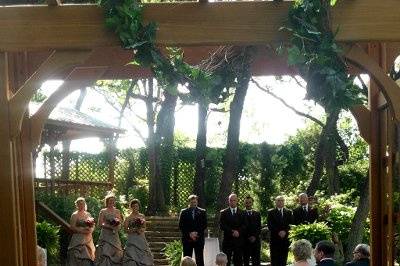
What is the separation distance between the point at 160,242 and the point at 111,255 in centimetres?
679

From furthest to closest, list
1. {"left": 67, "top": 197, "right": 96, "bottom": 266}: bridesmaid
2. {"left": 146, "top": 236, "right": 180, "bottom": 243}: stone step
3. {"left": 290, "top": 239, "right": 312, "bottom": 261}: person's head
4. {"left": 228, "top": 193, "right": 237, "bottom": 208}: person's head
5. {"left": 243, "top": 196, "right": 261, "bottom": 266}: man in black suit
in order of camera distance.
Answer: {"left": 146, "top": 236, "right": 180, "bottom": 243}: stone step → {"left": 243, "top": 196, "right": 261, "bottom": 266}: man in black suit → {"left": 228, "top": 193, "right": 237, "bottom": 208}: person's head → {"left": 67, "top": 197, "right": 96, "bottom": 266}: bridesmaid → {"left": 290, "top": 239, "right": 312, "bottom": 261}: person's head

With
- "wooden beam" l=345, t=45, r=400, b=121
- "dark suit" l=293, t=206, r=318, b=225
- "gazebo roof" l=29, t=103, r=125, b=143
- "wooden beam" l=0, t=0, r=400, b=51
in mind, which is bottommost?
"dark suit" l=293, t=206, r=318, b=225

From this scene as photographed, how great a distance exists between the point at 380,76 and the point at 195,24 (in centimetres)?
150

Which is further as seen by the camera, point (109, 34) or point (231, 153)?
point (231, 153)

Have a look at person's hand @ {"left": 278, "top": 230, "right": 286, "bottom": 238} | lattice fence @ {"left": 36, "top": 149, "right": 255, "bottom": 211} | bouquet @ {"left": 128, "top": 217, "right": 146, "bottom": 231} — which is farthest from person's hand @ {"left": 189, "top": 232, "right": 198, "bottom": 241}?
lattice fence @ {"left": 36, "top": 149, "right": 255, "bottom": 211}

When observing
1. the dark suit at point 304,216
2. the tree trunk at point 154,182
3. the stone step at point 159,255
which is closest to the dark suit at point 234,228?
the dark suit at point 304,216

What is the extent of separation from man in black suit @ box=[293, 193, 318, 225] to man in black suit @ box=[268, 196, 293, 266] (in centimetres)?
21

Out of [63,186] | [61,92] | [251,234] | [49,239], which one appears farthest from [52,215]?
[61,92]

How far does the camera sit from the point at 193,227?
492 inches

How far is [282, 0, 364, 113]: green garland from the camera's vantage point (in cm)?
563

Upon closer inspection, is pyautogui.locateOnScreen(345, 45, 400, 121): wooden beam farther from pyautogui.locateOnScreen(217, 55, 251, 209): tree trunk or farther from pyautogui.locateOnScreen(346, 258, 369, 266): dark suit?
pyautogui.locateOnScreen(217, 55, 251, 209): tree trunk

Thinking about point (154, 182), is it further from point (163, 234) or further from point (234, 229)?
point (234, 229)

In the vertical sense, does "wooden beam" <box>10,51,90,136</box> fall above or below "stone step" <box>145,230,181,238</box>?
above

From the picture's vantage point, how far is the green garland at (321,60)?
5.63m
